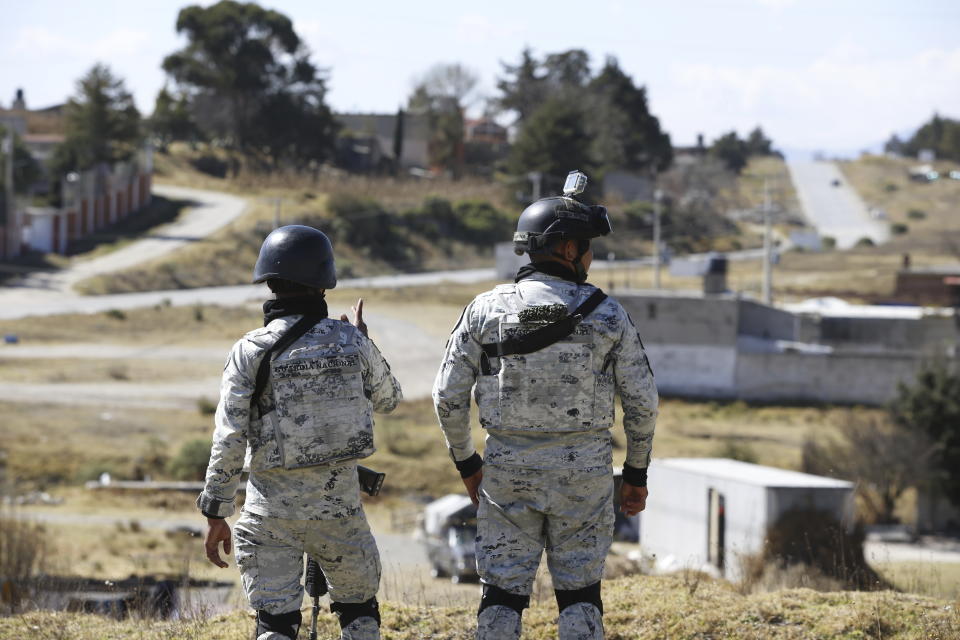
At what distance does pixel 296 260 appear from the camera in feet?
14.1

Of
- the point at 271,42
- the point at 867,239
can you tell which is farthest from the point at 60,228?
the point at 867,239

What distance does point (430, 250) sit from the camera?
59.3m

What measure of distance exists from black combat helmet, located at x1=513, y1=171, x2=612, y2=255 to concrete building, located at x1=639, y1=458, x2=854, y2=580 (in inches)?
457

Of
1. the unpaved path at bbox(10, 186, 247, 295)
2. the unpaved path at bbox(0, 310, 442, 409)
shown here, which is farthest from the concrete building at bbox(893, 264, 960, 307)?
the unpaved path at bbox(10, 186, 247, 295)

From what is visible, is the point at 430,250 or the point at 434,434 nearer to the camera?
the point at 434,434

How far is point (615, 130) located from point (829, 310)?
4301 cm

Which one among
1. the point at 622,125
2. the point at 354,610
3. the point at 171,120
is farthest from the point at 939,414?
the point at 622,125

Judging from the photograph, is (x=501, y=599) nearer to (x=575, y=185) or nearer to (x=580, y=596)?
(x=580, y=596)

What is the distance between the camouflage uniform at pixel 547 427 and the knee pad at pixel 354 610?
411 millimetres

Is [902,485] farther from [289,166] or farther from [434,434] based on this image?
[289,166]

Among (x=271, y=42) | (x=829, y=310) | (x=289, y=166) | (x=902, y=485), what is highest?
(x=271, y=42)

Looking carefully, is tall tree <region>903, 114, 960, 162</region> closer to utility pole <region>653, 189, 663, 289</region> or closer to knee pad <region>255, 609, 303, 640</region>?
utility pole <region>653, 189, 663, 289</region>

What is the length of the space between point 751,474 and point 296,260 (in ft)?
49.2

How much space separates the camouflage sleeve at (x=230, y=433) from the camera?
13.4ft
